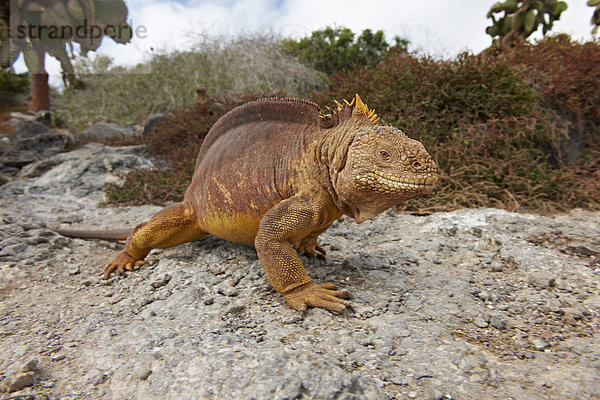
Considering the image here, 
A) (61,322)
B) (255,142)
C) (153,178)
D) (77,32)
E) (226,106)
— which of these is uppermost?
(77,32)

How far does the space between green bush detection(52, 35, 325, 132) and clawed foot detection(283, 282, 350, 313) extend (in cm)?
860

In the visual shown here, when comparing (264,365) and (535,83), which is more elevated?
(535,83)

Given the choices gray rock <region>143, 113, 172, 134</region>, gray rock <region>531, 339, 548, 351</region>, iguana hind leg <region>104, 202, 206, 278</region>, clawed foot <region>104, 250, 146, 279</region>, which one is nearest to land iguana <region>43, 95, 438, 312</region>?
iguana hind leg <region>104, 202, 206, 278</region>

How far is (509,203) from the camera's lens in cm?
499

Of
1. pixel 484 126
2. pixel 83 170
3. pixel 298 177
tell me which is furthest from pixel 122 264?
pixel 484 126

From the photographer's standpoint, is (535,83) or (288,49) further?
(288,49)

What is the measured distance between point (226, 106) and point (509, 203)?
5.71m

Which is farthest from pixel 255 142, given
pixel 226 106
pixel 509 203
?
pixel 226 106

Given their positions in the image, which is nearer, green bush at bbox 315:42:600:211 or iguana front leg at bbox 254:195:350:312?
iguana front leg at bbox 254:195:350:312

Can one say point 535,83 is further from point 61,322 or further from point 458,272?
point 61,322

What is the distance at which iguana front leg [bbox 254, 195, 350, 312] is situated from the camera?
2.40m

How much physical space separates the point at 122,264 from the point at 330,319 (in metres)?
2.13

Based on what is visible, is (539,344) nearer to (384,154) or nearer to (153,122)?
(384,154)

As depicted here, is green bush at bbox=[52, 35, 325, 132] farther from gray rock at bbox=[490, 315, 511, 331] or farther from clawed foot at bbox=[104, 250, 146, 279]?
gray rock at bbox=[490, 315, 511, 331]
